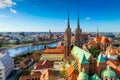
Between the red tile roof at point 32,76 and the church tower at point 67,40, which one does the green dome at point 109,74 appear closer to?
the red tile roof at point 32,76

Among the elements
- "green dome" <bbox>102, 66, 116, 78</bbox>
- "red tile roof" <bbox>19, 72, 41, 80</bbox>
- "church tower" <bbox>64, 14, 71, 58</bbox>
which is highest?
"church tower" <bbox>64, 14, 71, 58</bbox>

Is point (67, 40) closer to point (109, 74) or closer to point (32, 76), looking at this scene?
point (32, 76)

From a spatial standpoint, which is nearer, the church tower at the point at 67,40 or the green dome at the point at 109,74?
the green dome at the point at 109,74

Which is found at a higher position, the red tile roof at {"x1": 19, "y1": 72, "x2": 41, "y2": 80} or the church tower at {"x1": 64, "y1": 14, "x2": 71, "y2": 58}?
the church tower at {"x1": 64, "y1": 14, "x2": 71, "y2": 58}

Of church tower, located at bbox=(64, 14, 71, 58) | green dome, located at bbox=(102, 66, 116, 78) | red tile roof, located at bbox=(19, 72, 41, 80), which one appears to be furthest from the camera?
church tower, located at bbox=(64, 14, 71, 58)

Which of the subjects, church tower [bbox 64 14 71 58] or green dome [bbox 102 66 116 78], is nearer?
green dome [bbox 102 66 116 78]

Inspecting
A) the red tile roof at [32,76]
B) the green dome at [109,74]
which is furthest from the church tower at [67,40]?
the green dome at [109,74]

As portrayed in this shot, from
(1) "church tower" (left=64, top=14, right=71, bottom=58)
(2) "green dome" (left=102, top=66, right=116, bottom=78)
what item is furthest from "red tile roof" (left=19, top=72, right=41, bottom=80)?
(2) "green dome" (left=102, top=66, right=116, bottom=78)

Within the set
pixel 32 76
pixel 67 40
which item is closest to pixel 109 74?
pixel 32 76

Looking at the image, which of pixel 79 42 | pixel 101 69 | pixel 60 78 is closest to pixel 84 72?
pixel 101 69

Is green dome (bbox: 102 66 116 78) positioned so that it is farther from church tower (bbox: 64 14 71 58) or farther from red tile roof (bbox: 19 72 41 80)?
church tower (bbox: 64 14 71 58)

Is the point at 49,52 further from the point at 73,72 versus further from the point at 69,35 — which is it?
the point at 73,72
